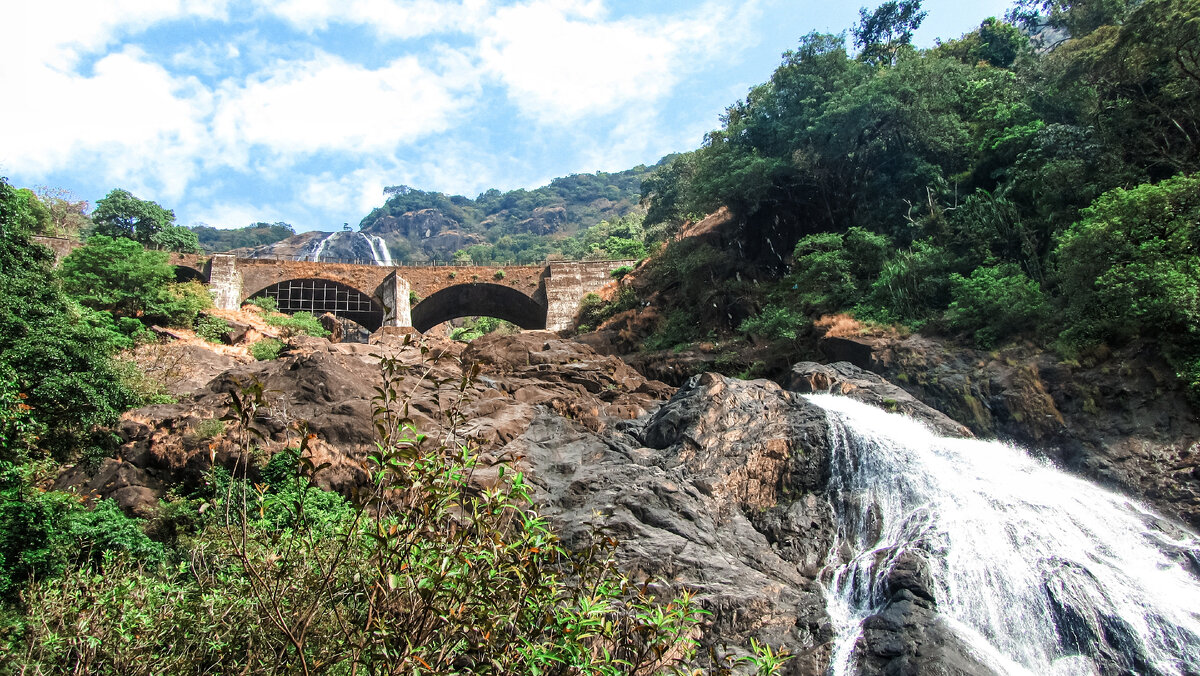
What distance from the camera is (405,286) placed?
33.9 metres

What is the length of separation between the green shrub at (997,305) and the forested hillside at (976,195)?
0.05 meters

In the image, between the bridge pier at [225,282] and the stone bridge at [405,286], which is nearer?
the bridge pier at [225,282]

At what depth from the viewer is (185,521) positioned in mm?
12016

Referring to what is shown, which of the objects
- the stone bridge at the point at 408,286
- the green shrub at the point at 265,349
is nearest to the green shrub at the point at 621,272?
the stone bridge at the point at 408,286

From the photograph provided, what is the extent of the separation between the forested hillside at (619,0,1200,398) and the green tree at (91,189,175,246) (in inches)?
1108

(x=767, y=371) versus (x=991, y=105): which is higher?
(x=991, y=105)

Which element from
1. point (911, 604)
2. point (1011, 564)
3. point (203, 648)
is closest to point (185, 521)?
point (203, 648)

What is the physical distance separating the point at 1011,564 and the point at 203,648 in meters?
10.6

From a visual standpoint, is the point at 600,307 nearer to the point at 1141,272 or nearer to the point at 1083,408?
the point at 1083,408

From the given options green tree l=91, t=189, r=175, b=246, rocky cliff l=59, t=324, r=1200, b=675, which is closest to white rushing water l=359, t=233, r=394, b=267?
green tree l=91, t=189, r=175, b=246

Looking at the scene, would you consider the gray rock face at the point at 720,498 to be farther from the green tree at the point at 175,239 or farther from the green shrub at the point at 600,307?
the green tree at the point at 175,239

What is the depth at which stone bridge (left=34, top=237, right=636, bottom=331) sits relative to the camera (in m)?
31.8

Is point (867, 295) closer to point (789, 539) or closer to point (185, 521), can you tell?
point (789, 539)

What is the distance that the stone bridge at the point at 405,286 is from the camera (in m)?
31.8
